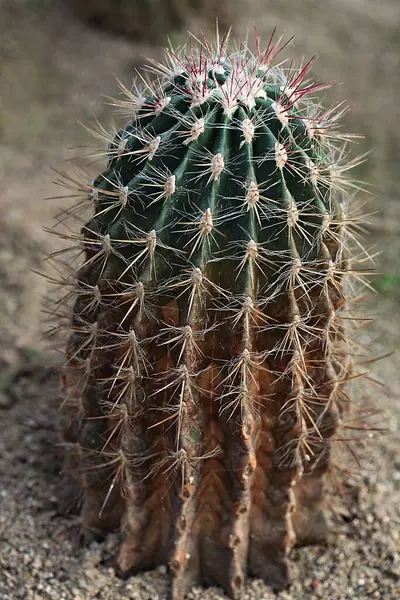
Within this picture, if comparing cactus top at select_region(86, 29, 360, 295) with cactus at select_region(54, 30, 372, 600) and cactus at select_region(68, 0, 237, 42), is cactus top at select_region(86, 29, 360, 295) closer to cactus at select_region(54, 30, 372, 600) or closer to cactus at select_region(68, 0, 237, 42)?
cactus at select_region(54, 30, 372, 600)

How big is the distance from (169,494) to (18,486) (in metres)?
0.78

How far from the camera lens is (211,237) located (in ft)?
6.55

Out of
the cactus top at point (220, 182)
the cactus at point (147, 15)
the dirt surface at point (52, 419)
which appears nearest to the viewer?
the cactus top at point (220, 182)

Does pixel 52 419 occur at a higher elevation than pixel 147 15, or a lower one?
lower

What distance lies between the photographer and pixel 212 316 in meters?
2.06

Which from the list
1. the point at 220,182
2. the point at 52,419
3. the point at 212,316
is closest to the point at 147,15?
the point at 52,419

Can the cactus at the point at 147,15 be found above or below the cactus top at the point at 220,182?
above

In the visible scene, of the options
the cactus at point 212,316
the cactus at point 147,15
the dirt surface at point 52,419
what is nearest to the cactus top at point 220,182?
the cactus at point 212,316

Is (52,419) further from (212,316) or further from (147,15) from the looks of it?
(147,15)

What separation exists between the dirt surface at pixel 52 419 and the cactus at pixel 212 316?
202 mm

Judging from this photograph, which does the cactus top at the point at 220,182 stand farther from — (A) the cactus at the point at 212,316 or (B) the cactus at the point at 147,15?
(B) the cactus at the point at 147,15

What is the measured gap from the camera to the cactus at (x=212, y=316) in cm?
202

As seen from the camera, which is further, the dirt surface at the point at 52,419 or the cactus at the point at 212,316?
the dirt surface at the point at 52,419

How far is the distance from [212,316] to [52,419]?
55.3 inches
